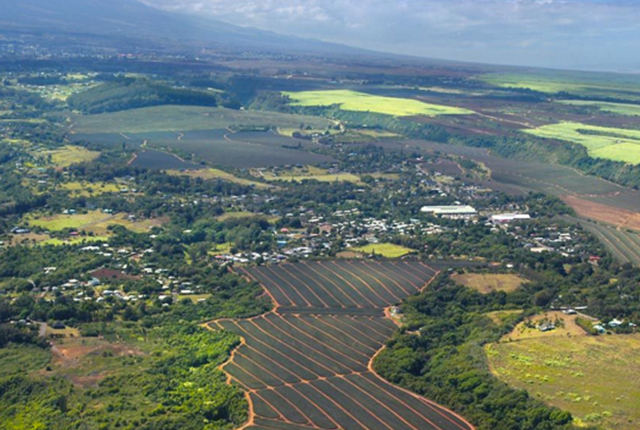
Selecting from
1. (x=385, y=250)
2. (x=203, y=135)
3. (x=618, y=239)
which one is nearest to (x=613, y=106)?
(x=203, y=135)

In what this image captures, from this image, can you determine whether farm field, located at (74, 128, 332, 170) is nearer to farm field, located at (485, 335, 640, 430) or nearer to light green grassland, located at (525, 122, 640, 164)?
light green grassland, located at (525, 122, 640, 164)

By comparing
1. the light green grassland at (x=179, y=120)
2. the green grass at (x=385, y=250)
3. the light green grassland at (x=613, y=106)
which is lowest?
the light green grassland at (x=179, y=120)

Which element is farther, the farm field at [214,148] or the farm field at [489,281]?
the farm field at [214,148]

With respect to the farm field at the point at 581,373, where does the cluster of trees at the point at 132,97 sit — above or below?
below

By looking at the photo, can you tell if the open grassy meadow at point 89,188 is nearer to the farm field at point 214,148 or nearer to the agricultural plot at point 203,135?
the farm field at point 214,148

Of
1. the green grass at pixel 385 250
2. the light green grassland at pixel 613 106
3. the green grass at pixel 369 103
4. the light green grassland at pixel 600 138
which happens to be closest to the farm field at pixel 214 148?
the green grass at pixel 369 103

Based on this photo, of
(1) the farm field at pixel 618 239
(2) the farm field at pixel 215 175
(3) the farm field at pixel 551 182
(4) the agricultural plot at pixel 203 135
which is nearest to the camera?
(1) the farm field at pixel 618 239

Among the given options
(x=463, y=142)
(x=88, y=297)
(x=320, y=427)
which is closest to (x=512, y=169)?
(x=463, y=142)
